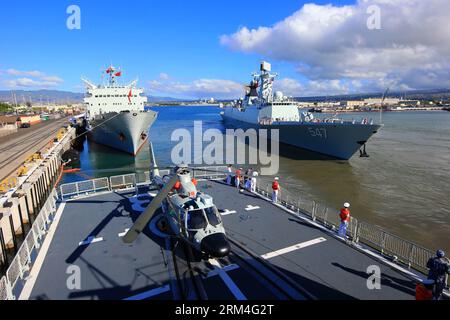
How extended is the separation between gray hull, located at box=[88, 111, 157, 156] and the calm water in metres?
1.82

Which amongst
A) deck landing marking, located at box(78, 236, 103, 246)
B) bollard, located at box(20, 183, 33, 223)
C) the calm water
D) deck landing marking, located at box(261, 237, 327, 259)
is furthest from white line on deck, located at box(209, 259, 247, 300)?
bollard, located at box(20, 183, 33, 223)

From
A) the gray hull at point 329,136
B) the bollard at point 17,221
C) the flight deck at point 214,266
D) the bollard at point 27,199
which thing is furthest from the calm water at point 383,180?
the bollard at point 17,221

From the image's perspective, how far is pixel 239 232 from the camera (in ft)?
38.0

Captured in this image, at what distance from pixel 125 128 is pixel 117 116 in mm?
2174

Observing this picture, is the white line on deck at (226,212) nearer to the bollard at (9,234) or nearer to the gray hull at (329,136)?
the bollard at (9,234)

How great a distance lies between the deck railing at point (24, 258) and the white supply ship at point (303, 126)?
115 feet

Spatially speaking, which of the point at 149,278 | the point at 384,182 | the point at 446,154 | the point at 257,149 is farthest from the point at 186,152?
the point at 446,154

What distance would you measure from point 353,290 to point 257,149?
138 ft

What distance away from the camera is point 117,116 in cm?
3959

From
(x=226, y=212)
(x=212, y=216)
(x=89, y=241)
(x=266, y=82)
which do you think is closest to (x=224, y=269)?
(x=212, y=216)

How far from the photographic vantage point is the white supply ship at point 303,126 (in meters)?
35.2

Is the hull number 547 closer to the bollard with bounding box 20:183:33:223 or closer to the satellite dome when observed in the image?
the satellite dome

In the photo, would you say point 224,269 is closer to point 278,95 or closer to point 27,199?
point 27,199

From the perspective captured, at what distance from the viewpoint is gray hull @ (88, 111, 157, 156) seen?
3900cm
